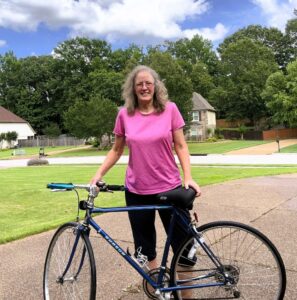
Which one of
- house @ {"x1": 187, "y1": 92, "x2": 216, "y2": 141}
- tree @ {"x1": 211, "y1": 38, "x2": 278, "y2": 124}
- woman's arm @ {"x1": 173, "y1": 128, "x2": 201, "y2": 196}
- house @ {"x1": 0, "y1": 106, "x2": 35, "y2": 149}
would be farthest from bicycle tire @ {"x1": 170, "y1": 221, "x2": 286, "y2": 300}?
house @ {"x1": 0, "y1": 106, "x2": 35, "y2": 149}

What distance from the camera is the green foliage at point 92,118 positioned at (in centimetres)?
4553

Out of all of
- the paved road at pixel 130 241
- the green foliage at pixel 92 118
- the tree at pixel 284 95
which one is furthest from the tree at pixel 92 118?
the paved road at pixel 130 241

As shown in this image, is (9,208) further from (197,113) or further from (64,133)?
(64,133)

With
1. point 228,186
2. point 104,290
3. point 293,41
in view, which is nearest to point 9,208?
point 228,186

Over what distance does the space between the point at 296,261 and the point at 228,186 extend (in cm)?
584

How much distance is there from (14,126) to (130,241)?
221 ft

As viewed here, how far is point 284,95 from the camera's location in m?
46.2

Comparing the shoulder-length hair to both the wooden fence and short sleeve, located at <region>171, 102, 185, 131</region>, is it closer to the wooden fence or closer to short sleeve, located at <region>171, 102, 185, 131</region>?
short sleeve, located at <region>171, 102, 185, 131</region>

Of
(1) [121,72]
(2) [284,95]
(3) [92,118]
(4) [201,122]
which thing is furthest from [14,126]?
(2) [284,95]

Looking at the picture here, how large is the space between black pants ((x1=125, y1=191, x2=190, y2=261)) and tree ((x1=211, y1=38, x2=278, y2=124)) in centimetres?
6207

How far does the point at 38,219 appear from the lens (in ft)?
26.3

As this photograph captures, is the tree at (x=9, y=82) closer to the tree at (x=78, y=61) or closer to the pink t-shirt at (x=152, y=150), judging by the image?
the tree at (x=78, y=61)

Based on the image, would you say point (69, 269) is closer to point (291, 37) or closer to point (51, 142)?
point (51, 142)

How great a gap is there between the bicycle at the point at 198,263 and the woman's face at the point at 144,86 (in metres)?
0.75
